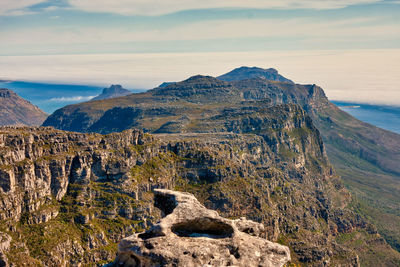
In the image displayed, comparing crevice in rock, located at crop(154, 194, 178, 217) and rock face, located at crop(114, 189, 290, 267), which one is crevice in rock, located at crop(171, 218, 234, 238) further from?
crevice in rock, located at crop(154, 194, 178, 217)

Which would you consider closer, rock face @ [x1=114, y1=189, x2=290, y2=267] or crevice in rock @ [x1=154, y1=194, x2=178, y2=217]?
rock face @ [x1=114, y1=189, x2=290, y2=267]

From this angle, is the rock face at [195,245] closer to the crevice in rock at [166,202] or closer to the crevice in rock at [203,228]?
the crevice in rock at [203,228]

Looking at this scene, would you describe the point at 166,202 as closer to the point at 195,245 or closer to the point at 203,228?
the point at 203,228

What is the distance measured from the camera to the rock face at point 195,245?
75250 millimetres

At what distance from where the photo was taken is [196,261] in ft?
245

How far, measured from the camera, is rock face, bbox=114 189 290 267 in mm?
75250

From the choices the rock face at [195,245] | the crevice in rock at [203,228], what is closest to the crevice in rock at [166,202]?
the rock face at [195,245]

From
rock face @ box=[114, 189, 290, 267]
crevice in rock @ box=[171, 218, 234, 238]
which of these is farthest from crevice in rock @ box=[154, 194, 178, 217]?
crevice in rock @ box=[171, 218, 234, 238]

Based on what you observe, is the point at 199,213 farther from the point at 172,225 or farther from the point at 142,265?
the point at 142,265

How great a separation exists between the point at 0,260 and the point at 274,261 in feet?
547

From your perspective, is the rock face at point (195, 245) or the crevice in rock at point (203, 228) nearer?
the rock face at point (195, 245)

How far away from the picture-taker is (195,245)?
255 ft

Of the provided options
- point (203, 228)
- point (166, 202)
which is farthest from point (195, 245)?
point (166, 202)

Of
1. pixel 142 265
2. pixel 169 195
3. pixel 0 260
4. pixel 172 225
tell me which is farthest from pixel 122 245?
pixel 0 260
